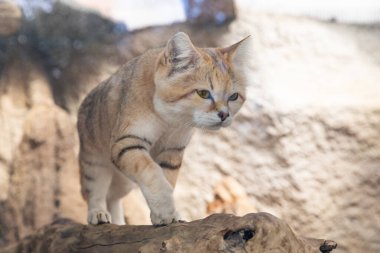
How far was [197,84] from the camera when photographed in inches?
91.1

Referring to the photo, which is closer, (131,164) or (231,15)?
(131,164)

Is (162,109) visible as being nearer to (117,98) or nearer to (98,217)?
(117,98)

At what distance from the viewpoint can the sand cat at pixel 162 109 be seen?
228 centimetres

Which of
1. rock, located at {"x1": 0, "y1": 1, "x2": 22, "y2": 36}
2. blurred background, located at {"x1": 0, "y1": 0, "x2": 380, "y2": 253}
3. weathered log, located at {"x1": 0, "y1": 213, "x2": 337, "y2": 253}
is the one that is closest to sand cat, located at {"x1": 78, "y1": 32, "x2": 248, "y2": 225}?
weathered log, located at {"x1": 0, "y1": 213, "x2": 337, "y2": 253}

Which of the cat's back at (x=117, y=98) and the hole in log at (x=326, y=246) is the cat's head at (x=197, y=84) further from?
the hole in log at (x=326, y=246)

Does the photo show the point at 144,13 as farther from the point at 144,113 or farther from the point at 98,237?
the point at 98,237

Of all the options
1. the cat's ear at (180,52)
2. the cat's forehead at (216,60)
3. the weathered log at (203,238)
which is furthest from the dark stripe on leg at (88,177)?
the cat's forehead at (216,60)

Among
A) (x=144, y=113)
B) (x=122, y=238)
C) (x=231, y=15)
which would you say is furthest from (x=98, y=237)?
(x=231, y=15)

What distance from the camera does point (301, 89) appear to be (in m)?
3.51

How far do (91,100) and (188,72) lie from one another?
2.59 ft

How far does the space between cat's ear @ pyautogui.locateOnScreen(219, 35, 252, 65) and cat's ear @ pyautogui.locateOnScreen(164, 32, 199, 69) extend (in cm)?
17

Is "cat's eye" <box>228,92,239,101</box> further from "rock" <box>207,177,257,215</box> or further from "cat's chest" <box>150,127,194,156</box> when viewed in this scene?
"rock" <box>207,177,257,215</box>

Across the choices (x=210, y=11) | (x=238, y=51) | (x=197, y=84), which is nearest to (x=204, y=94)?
(x=197, y=84)

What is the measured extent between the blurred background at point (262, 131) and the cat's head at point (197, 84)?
34.4 inches
